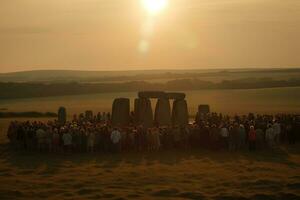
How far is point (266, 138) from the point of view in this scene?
26.8 m

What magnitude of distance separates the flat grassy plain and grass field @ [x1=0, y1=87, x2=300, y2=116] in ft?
117

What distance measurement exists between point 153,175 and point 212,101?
5299cm

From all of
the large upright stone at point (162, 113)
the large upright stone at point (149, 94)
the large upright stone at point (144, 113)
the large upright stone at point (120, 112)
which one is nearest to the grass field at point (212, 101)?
the large upright stone at point (162, 113)

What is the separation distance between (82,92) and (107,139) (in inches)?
2498

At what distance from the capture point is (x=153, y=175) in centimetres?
2069

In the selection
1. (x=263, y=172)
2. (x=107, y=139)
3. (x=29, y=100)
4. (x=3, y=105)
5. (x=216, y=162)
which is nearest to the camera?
(x=263, y=172)

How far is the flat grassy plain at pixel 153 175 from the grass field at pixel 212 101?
117ft

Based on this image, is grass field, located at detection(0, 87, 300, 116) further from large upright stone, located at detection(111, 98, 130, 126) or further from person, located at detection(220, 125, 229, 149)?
person, located at detection(220, 125, 229, 149)

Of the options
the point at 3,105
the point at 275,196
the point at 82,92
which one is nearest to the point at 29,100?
the point at 3,105

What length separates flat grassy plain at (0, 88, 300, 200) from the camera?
18.0m

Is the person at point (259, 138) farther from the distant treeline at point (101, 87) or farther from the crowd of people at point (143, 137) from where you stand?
the distant treeline at point (101, 87)

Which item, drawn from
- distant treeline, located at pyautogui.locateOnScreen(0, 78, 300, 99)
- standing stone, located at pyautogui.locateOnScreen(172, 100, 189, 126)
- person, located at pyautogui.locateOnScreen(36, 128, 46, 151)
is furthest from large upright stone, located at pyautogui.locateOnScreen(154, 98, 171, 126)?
distant treeline, located at pyautogui.locateOnScreen(0, 78, 300, 99)

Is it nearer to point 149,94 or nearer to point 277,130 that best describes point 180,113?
Answer: point 149,94

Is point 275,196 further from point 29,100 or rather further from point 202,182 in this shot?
point 29,100
